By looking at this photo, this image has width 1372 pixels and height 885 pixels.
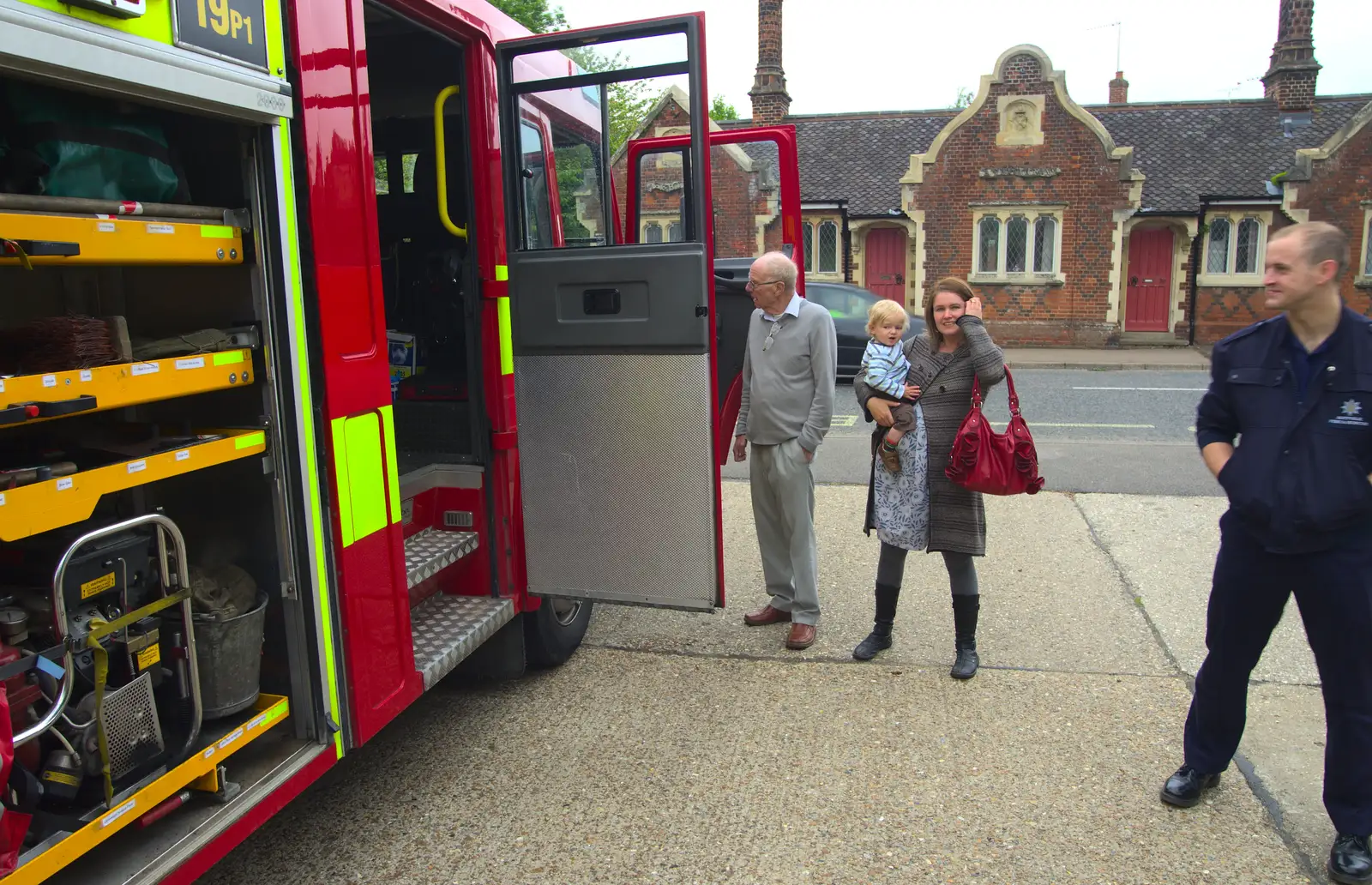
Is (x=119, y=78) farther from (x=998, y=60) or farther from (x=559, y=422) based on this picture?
(x=998, y=60)

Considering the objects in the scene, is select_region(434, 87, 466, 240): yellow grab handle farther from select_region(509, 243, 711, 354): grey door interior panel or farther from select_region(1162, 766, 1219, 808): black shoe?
select_region(1162, 766, 1219, 808): black shoe

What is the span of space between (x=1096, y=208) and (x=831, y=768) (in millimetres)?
21521

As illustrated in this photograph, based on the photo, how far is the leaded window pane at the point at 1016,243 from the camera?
22.7 m

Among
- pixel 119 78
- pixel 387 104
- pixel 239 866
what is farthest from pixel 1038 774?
pixel 387 104

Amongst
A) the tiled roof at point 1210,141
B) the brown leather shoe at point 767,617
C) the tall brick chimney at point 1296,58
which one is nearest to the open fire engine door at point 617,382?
the brown leather shoe at point 767,617

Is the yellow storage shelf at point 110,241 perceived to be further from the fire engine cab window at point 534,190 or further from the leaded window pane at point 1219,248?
the leaded window pane at point 1219,248

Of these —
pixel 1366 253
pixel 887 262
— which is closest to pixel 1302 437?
pixel 887 262

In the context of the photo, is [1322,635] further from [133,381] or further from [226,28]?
[226,28]

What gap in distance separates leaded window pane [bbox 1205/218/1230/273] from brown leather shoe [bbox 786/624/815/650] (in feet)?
72.3

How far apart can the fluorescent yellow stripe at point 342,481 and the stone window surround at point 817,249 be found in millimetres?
21614

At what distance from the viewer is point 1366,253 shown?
21.9 meters

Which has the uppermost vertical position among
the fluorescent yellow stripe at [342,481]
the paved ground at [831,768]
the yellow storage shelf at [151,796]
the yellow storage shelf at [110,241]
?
the yellow storage shelf at [110,241]

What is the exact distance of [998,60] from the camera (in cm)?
2216

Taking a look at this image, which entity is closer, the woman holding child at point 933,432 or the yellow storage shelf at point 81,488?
the yellow storage shelf at point 81,488
